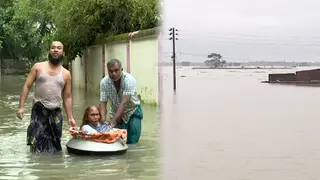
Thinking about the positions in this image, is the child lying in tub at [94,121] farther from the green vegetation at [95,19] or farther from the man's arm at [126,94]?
the green vegetation at [95,19]

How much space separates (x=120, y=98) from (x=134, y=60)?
233 inches

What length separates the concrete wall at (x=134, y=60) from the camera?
1076 cm

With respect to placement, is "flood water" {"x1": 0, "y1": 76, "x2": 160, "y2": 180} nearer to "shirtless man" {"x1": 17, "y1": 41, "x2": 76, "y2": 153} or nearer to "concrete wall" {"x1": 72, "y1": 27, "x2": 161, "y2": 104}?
"shirtless man" {"x1": 17, "y1": 41, "x2": 76, "y2": 153}

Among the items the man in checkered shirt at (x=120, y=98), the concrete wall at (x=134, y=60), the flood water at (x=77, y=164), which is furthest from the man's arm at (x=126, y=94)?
the concrete wall at (x=134, y=60)

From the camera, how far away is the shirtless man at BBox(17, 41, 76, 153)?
5734 millimetres

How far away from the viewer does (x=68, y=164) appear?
5480 mm

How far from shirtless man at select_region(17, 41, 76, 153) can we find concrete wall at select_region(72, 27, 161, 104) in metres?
2.28

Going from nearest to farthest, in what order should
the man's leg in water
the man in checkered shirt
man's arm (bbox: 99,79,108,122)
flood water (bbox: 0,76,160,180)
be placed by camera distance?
flood water (bbox: 0,76,160,180)
the man in checkered shirt
man's arm (bbox: 99,79,108,122)
the man's leg in water

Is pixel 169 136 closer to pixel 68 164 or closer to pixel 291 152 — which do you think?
pixel 291 152

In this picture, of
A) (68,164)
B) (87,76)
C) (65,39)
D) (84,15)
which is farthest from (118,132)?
(87,76)

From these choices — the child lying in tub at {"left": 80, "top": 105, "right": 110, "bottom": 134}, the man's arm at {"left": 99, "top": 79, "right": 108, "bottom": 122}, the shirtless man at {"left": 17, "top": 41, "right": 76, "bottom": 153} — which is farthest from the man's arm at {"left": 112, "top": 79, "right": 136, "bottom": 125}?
the shirtless man at {"left": 17, "top": 41, "right": 76, "bottom": 153}

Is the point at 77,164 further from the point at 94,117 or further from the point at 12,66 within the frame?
the point at 12,66

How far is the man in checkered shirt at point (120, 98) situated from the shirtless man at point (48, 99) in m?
0.44

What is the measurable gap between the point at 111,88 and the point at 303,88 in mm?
2719
